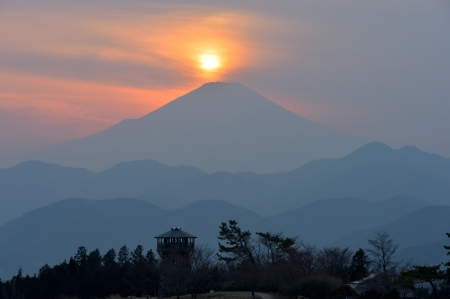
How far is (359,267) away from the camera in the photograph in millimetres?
50406

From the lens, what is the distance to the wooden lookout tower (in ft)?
185

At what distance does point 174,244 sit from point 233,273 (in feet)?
19.0

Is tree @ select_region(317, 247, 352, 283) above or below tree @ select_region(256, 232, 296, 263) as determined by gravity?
below

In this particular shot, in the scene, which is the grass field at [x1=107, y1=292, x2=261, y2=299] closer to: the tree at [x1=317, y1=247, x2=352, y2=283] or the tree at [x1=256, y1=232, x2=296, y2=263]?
the tree at [x1=317, y1=247, x2=352, y2=283]

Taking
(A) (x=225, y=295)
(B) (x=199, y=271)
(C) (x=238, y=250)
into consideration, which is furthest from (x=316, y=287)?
(C) (x=238, y=250)

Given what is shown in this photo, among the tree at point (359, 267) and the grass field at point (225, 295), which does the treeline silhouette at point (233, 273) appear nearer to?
the tree at point (359, 267)

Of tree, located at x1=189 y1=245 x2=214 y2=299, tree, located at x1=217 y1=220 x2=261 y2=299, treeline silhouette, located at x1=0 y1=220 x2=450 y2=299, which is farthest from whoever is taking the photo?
tree, located at x1=217 y1=220 x2=261 y2=299

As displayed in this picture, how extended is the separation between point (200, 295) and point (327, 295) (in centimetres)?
1273

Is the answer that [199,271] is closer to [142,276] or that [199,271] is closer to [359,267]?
[142,276]

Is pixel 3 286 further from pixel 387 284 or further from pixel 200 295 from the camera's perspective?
pixel 387 284

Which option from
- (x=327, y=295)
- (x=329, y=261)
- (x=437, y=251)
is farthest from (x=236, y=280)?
(x=437, y=251)

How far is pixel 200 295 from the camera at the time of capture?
5250cm

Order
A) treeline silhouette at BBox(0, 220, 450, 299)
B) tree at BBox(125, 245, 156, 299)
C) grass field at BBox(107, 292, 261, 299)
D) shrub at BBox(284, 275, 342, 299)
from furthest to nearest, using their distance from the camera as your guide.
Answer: tree at BBox(125, 245, 156, 299) < grass field at BBox(107, 292, 261, 299) < treeline silhouette at BBox(0, 220, 450, 299) < shrub at BBox(284, 275, 342, 299)

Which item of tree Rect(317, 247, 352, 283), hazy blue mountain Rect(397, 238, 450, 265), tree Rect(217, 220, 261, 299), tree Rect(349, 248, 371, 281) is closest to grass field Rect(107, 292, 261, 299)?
tree Rect(217, 220, 261, 299)
